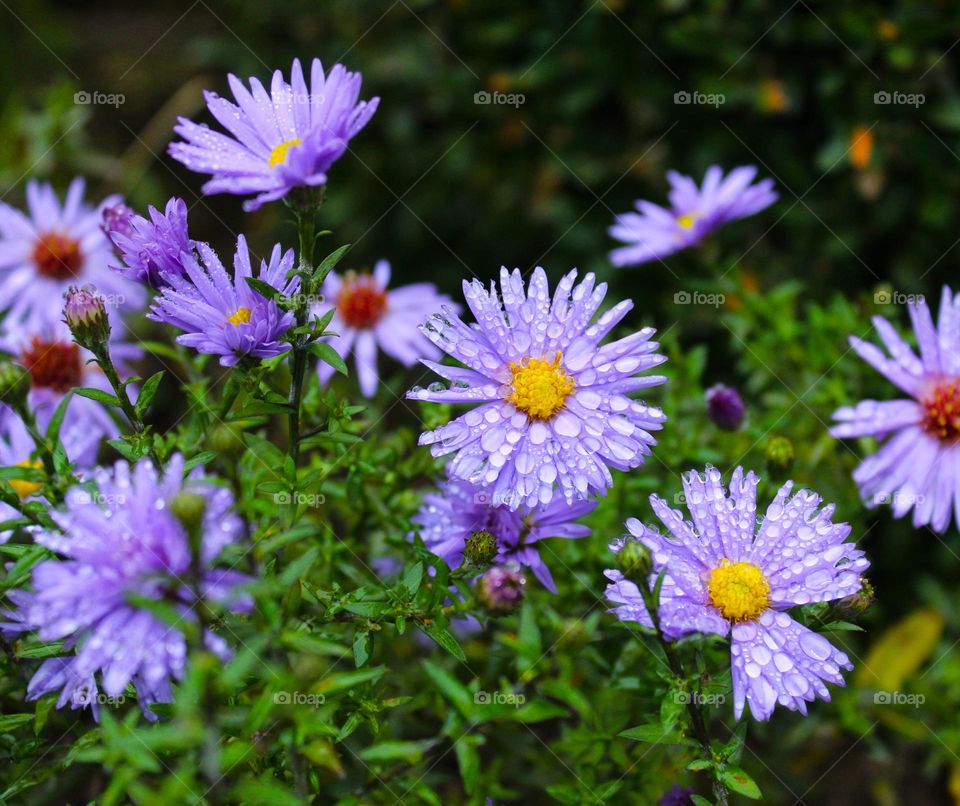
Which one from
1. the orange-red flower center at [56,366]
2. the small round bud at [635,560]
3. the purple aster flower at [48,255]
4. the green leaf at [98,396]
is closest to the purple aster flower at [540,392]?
the small round bud at [635,560]

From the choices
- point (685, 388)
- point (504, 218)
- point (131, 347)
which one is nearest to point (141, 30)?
point (504, 218)

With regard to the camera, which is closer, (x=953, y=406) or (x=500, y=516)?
(x=500, y=516)

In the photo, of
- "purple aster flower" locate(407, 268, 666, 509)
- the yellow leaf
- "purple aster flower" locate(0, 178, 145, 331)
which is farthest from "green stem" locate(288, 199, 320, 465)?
the yellow leaf

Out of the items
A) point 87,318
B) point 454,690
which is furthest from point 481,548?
point 87,318

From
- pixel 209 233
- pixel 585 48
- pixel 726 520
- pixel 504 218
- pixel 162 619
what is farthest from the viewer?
pixel 209 233

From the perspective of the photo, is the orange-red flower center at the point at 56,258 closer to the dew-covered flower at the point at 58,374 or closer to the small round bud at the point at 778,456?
the dew-covered flower at the point at 58,374

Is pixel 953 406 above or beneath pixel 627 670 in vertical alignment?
above

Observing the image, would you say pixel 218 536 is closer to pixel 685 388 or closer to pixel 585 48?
pixel 685 388

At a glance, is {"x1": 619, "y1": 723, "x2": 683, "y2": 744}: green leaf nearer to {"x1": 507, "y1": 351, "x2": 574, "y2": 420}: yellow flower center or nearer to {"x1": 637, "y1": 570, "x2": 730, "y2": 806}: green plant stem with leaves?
{"x1": 637, "y1": 570, "x2": 730, "y2": 806}: green plant stem with leaves
